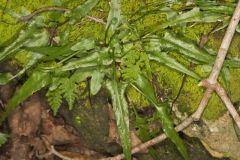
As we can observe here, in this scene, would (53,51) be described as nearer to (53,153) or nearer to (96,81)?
(96,81)

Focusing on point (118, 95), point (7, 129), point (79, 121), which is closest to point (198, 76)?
point (118, 95)

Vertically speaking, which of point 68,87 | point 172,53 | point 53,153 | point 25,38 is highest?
point 25,38

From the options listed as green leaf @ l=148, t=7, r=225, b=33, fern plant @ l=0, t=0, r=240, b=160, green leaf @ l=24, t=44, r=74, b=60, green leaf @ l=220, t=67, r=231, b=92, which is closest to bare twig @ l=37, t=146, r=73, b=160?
fern plant @ l=0, t=0, r=240, b=160

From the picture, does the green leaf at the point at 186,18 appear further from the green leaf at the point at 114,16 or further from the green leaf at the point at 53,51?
the green leaf at the point at 53,51

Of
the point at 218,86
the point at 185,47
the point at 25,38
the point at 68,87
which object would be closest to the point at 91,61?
the point at 68,87

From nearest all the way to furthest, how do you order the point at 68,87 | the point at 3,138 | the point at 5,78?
the point at 68,87 < the point at 5,78 < the point at 3,138

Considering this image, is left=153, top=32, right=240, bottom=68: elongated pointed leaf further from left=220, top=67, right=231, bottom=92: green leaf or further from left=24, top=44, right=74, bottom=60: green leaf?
left=24, top=44, right=74, bottom=60: green leaf

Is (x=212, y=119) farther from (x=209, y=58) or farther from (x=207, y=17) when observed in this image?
(x=207, y=17)
